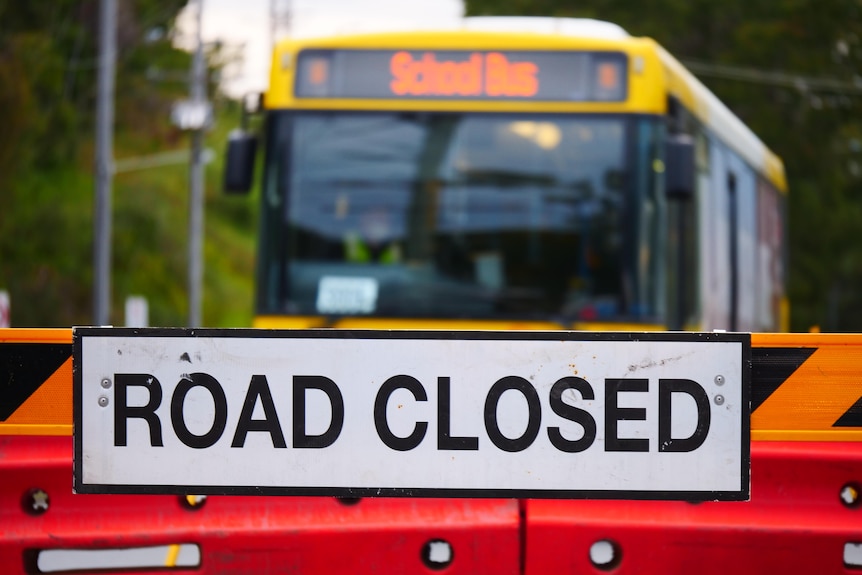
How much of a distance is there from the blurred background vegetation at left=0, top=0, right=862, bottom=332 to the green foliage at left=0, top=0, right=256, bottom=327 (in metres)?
0.04

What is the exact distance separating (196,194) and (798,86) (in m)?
12.6

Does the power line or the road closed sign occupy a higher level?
the power line

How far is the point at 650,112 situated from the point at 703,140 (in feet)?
6.65

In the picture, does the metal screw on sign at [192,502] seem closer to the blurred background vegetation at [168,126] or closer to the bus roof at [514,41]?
the bus roof at [514,41]

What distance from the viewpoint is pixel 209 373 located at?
438 cm

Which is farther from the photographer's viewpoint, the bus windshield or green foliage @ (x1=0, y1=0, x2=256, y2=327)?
green foliage @ (x1=0, y1=0, x2=256, y2=327)

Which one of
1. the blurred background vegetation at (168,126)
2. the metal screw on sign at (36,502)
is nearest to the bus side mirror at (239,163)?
the metal screw on sign at (36,502)

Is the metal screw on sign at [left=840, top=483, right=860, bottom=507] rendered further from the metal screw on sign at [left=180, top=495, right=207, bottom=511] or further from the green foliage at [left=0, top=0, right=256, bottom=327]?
the green foliage at [left=0, top=0, right=256, bottom=327]

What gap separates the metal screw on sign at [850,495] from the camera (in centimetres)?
500

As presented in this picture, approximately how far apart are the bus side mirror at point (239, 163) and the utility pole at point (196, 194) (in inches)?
815

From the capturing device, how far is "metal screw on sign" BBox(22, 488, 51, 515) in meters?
5.07

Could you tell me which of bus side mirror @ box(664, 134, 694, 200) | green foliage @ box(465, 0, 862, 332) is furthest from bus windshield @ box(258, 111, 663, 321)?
green foliage @ box(465, 0, 862, 332)

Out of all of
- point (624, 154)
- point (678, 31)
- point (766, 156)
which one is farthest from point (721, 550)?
point (678, 31)

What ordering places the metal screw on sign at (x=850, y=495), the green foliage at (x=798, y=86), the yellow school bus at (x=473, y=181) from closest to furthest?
the metal screw on sign at (x=850, y=495) → the yellow school bus at (x=473, y=181) → the green foliage at (x=798, y=86)
